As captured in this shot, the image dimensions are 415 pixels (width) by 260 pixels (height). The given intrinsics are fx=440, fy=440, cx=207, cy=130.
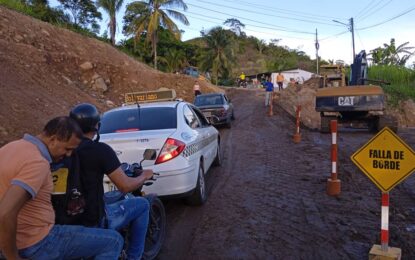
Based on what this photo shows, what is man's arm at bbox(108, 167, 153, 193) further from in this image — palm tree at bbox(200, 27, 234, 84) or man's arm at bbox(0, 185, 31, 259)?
palm tree at bbox(200, 27, 234, 84)

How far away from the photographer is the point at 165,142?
5.91m

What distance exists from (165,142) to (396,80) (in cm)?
3147

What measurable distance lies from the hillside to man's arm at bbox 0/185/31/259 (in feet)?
32.4

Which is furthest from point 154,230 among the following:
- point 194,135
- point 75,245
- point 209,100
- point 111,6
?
point 111,6

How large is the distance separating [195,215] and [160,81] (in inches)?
1021

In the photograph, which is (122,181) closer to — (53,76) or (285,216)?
(285,216)

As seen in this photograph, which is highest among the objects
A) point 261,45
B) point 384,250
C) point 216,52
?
point 261,45

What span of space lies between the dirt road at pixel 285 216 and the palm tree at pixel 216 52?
50.7m

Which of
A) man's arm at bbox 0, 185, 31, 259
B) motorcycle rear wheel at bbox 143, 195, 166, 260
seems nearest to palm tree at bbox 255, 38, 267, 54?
motorcycle rear wheel at bbox 143, 195, 166, 260

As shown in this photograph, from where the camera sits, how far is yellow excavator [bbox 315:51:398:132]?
14.8m

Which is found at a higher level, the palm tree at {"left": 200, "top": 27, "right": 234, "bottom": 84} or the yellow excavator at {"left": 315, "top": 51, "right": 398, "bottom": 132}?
the palm tree at {"left": 200, "top": 27, "right": 234, "bottom": 84}

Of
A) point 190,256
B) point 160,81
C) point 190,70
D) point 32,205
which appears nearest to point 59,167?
point 32,205

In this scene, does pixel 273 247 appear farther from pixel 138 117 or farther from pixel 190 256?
pixel 138 117

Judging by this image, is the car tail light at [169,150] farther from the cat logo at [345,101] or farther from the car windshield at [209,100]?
the car windshield at [209,100]
